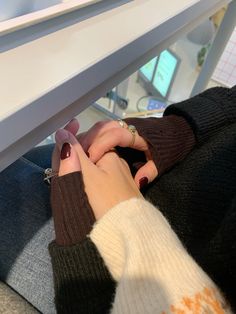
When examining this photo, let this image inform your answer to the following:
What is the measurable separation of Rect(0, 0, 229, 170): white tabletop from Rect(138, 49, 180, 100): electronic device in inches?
30.7

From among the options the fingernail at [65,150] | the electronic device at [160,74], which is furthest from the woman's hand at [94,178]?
the electronic device at [160,74]

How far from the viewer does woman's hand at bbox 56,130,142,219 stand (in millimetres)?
312

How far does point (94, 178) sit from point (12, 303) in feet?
0.55

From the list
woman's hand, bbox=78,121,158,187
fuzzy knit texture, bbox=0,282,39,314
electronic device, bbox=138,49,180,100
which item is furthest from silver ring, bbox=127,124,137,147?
electronic device, bbox=138,49,180,100

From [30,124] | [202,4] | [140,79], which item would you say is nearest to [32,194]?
[30,124]

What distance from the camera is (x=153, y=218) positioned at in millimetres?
295

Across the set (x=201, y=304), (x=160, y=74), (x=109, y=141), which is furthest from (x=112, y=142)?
(x=160, y=74)

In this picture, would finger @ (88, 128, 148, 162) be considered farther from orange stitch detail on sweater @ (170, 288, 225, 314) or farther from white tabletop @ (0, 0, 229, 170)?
orange stitch detail on sweater @ (170, 288, 225, 314)

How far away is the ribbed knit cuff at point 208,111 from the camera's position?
41 centimetres

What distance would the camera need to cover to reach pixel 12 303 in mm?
313

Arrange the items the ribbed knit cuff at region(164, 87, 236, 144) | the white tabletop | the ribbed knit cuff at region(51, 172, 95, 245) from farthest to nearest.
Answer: the ribbed knit cuff at region(164, 87, 236, 144), the ribbed knit cuff at region(51, 172, 95, 245), the white tabletop

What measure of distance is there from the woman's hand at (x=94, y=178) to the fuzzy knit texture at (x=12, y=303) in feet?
0.45

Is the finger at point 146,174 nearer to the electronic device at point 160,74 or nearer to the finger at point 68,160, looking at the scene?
the finger at point 68,160

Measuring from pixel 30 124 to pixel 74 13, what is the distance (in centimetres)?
14
